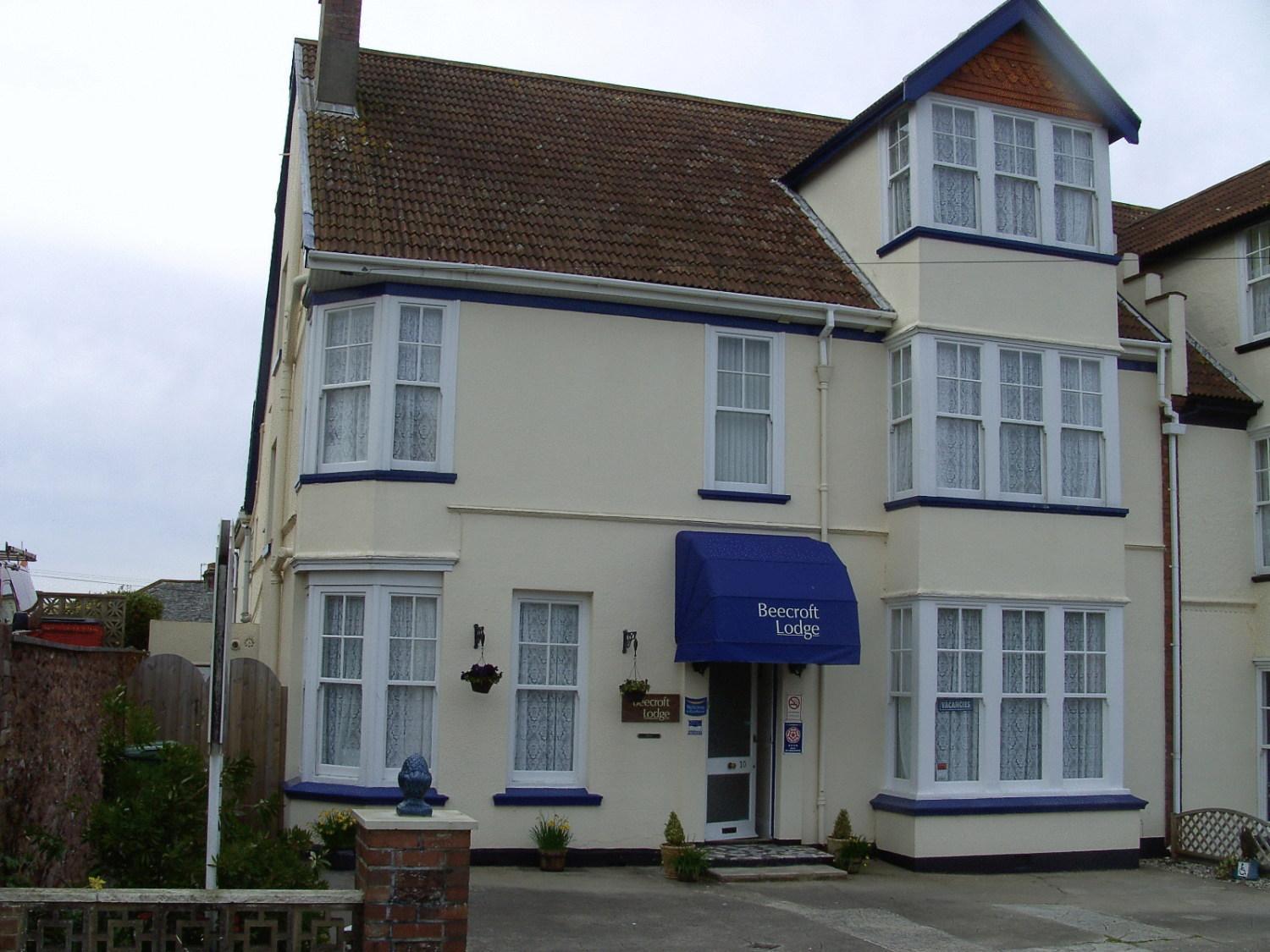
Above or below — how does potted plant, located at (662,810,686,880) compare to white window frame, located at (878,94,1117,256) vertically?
below

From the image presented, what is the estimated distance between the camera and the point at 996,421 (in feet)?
52.2

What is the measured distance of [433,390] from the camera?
14.5 m

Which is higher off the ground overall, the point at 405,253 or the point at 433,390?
the point at 405,253

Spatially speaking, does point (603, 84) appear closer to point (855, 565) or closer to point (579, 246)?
point (579, 246)

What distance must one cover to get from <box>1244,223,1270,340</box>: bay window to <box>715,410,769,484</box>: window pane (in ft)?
25.2

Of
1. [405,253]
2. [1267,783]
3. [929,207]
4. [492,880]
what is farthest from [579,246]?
[1267,783]

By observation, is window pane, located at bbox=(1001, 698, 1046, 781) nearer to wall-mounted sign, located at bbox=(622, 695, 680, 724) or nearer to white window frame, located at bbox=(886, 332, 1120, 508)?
white window frame, located at bbox=(886, 332, 1120, 508)

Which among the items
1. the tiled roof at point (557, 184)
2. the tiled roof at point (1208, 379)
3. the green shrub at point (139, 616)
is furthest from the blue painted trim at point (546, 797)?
the green shrub at point (139, 616)

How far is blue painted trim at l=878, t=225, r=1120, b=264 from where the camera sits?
52.0 ft

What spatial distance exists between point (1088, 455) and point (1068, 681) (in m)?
2.79

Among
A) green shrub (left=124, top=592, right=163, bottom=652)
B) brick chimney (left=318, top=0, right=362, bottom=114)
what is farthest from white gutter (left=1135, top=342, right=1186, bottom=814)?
green shrub (left=124, top=592, right=163, bottom=652)

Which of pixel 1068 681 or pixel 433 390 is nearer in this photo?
pixel 433 390

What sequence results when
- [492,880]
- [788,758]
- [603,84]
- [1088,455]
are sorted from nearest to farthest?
[492,880] → [788,758] → [1088,455] → [603,84]

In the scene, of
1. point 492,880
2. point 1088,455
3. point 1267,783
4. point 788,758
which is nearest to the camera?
point 492,880
